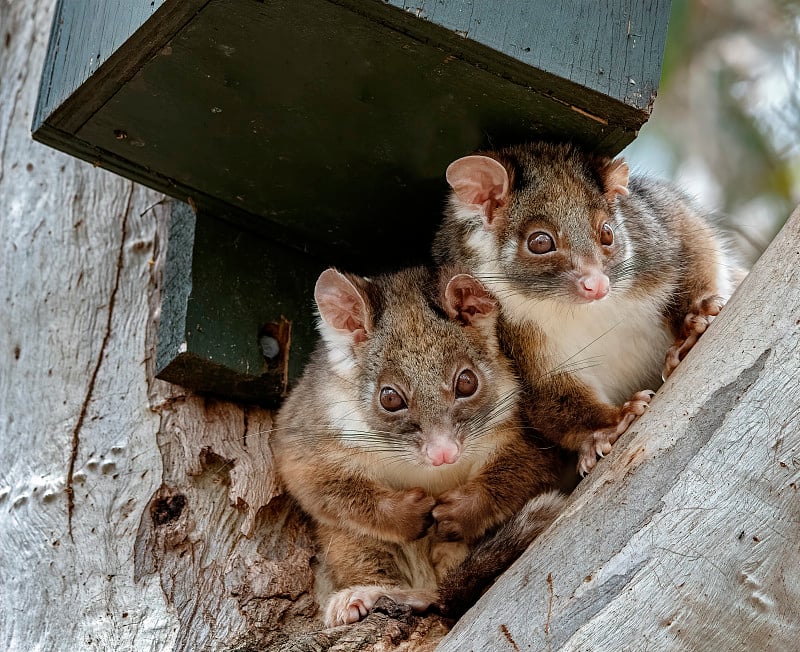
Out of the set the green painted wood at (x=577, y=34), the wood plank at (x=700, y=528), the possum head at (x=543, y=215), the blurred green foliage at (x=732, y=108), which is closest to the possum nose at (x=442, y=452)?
the possum head at (x=543, y=215)

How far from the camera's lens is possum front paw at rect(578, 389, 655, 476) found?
12.7 feet

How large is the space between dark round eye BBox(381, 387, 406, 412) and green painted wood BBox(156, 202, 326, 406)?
827 mm

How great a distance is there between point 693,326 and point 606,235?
50 centimetres

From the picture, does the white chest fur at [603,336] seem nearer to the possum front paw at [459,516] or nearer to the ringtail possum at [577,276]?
the ringtail possum at [577,276]

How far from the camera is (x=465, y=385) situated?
436 cm

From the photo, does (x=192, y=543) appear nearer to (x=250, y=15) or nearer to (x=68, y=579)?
(x=68, y=579)

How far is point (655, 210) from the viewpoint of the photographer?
15.1 feet

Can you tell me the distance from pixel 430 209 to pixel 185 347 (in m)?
1.30

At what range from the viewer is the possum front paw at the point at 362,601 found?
406 cm

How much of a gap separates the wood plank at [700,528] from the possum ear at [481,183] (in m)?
1.20

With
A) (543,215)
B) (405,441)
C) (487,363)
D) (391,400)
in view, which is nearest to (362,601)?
(405,441)

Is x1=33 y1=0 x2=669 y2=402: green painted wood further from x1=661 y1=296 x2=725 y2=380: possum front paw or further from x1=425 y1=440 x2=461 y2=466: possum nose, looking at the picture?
x1=425 y1=440 x2=461 y2=466: possum nose

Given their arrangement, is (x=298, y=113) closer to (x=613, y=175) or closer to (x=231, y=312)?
(x=231, y=312)

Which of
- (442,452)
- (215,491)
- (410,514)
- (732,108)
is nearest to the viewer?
(442,452)
